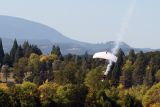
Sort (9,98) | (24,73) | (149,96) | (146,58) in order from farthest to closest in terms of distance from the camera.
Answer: (146,58)
(24,73)
(149,96)
(9,98)

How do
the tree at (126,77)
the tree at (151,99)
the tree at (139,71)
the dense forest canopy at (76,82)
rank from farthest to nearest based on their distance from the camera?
1. the tree at (139,71)
2. the tree at (126,77)
3. the tree at (151,99)
4. the dense forest canopy at (76,82)

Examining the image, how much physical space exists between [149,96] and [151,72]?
3512 cm

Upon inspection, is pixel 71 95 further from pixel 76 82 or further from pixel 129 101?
pixel 76 82

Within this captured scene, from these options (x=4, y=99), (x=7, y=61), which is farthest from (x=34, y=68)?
(x=4, y=99)

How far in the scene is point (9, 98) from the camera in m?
75.8

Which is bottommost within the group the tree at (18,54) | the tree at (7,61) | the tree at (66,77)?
the tree at (66,77)

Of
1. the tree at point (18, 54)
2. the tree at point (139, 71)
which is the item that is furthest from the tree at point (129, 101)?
the tree at point (18, 54)

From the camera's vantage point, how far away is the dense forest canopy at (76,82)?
259 ft

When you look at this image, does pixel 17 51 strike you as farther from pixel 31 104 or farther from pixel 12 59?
pixel 31 104

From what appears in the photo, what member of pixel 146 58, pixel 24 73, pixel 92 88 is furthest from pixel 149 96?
pixel 146 58

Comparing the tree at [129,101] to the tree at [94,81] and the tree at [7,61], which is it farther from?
the tree at [7,61]

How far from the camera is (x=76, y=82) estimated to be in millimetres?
102688

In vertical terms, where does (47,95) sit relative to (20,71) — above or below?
below

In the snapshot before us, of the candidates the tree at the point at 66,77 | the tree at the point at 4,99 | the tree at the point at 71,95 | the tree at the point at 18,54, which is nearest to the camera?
the tree at the point at 4,99
